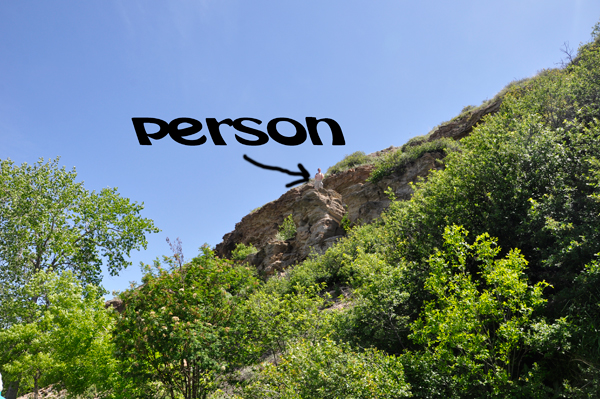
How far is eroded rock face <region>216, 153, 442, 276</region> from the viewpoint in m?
28.1

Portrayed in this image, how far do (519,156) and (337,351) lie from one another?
967 centimetres

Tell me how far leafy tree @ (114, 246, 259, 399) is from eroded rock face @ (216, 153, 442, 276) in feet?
57.6

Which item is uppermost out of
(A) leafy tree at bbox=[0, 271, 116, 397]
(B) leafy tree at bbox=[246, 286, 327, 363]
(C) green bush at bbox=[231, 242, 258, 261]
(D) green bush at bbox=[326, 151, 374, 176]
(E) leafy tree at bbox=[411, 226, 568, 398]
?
(D) green bush at bbox=[326, 151, 374, 176]

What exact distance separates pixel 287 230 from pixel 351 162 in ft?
40.2

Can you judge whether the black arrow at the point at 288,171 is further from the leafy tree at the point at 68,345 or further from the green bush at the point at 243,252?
the green bush at the point at 243,252

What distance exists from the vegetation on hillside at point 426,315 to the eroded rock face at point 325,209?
12.6 meters

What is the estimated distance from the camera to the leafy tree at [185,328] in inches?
337

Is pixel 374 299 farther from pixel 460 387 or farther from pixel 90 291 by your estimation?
pixel 90 291

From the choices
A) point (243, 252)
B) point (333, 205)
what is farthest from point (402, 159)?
point (243, 252)

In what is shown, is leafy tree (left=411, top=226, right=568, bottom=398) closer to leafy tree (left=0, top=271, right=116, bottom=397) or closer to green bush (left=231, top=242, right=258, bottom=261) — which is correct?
leafy tree (left=0, top=271, right=116, bottom=397)

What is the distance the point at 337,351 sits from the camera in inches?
301

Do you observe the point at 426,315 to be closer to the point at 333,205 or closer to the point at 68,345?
the point at 68,345

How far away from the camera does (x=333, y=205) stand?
104 feet

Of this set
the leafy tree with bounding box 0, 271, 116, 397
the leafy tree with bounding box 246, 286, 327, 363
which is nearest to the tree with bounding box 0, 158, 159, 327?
the leafy tree with bounding box 0, 271, 116, 397
